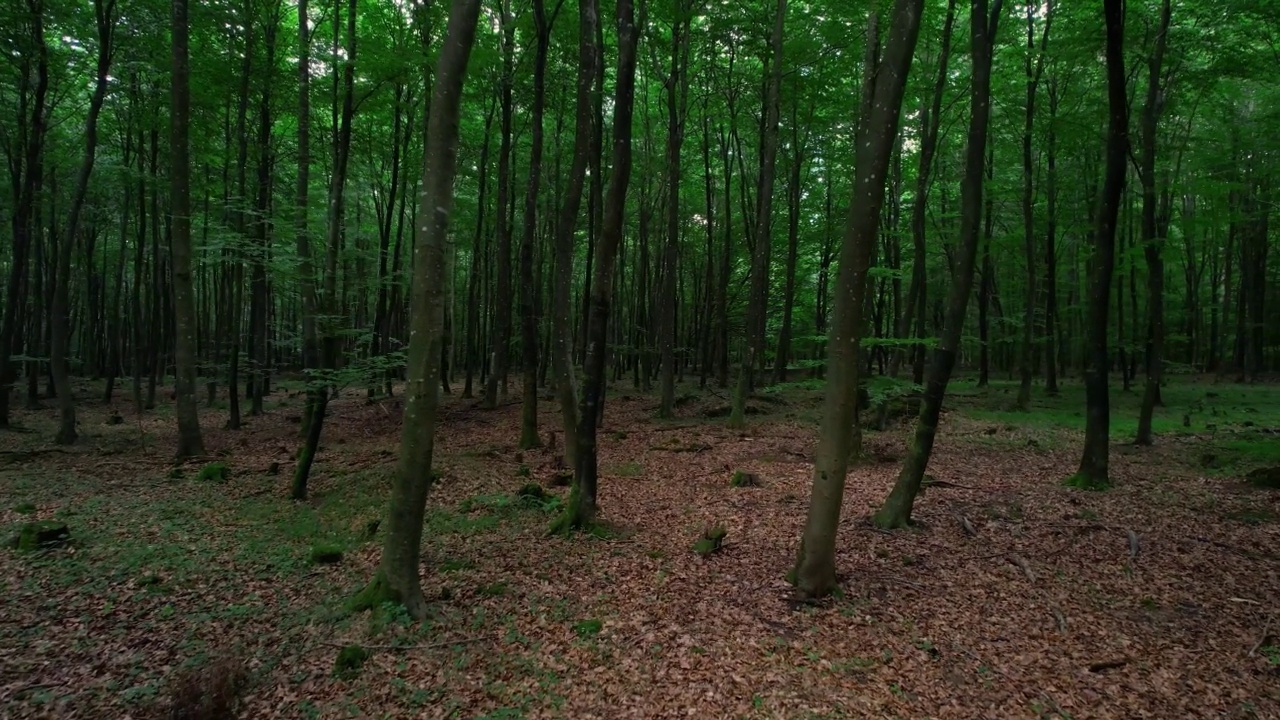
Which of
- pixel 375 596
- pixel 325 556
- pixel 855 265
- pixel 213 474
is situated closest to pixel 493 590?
pixel 375 596

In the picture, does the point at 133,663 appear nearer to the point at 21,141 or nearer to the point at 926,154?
the point at 926,154

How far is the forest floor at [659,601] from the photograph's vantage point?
4.11 m

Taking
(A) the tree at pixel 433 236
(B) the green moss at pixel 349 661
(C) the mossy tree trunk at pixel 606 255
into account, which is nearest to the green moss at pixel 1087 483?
(C) the mossy tree trunk at pixel 606 255

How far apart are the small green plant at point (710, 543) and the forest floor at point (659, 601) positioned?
0.37 ft

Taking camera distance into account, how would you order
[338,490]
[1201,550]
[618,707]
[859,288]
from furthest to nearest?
1. [338,490]
2. [1201,550]
3. [859,288]
4. [618,707]

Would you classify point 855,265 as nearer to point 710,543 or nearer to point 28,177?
point 710,543

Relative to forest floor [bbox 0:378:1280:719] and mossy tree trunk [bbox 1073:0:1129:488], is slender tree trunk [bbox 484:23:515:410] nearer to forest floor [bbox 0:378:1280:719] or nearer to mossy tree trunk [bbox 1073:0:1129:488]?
forest floor [bbox 0:378:1280:719]

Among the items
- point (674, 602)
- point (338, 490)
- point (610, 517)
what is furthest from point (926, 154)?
point (338, 490)

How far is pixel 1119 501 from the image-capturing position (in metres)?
8.20

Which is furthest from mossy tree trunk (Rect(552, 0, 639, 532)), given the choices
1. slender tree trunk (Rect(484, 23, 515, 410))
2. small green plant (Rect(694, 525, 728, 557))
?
slender tree trunk (Rect(484, 23, 515, 410))

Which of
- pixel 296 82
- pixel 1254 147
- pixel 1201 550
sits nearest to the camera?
pixel 1201 550

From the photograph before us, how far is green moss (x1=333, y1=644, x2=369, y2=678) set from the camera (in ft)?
14.3

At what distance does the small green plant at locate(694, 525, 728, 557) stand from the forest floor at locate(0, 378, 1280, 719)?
11cm

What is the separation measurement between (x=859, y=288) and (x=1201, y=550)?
5.19 m
